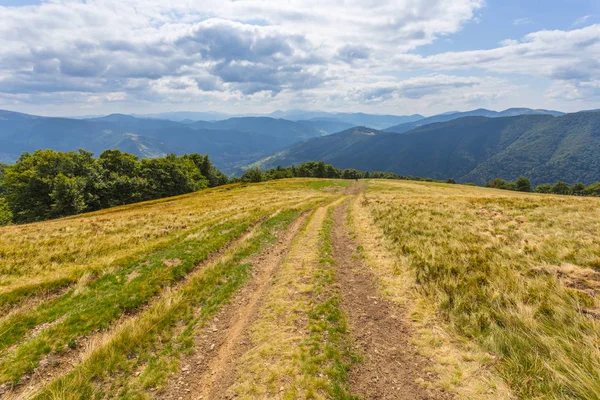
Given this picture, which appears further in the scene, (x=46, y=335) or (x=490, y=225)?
(x=490, y=225)

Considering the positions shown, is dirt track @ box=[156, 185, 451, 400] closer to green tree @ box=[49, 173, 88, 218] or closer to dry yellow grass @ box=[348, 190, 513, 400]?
dry yellow grass @ box=[348, 190, 513, 400]

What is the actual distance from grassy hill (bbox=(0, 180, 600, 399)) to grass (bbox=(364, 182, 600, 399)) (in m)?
0.05

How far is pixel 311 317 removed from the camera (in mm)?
9555

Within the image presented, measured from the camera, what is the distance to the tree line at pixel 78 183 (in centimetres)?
5569

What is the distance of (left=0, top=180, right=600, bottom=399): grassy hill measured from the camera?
6.62 m

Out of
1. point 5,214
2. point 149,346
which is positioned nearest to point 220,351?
point 149,346

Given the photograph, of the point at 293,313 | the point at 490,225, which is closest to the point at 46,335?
the point at 293,313

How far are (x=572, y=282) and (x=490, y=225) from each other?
1045 cm

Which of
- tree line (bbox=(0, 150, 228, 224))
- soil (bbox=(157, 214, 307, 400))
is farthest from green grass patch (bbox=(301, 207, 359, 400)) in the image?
tree line (bbox=(0, 150, 228, 224))

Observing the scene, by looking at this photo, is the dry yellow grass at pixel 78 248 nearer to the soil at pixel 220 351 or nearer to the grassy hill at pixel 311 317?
the grassy hill at pixel 311 317

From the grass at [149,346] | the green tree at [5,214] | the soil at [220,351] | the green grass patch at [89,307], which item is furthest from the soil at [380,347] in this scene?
the green tree at [5,214]

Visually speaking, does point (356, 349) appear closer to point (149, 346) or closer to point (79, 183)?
point (149, 346)

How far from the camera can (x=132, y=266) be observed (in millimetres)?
14500

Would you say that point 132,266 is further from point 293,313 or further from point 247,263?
point 293,313
